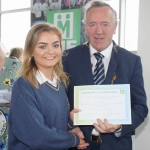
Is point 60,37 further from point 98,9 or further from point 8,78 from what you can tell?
point 8,78

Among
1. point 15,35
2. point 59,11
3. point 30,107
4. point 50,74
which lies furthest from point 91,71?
point 15,35

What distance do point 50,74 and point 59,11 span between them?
3.97 m

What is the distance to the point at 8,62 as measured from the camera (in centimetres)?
301

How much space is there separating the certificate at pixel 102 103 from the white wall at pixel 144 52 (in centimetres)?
209

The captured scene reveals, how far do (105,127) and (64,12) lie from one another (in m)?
4.23

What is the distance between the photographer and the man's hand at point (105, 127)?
1896mm

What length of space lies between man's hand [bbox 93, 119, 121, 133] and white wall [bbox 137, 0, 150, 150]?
2.14 metres

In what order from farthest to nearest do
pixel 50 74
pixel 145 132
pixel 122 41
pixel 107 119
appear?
pixel 122 41 < pixel 145 132 < pixel 50 74 < pixel 107 119

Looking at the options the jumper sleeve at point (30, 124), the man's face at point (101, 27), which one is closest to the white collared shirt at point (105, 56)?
the man's face at point (101, 27)

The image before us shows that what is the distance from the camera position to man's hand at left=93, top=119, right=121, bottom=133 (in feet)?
6.22

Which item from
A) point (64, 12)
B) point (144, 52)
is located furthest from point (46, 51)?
point (64, 12)

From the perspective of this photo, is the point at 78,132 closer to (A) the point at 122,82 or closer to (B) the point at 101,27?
(A) the point at 122,82

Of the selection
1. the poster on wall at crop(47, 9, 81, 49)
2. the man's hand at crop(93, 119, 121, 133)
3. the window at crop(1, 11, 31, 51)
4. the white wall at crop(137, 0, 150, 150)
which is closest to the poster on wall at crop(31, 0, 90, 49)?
the poster on wall at crop(47, 9, 81, 49)

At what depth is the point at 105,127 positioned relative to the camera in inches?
74.7
